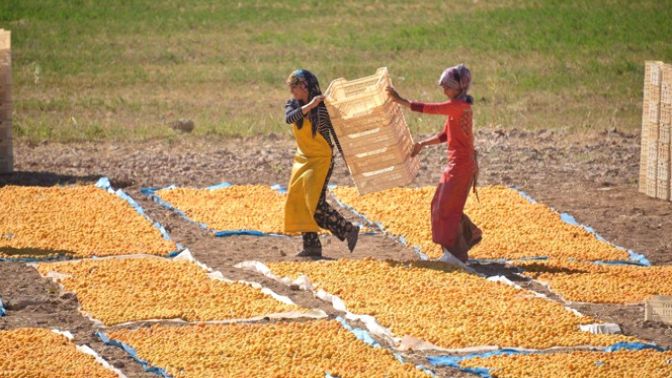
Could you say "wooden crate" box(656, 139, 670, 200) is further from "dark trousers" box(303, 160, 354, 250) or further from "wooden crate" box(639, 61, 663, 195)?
"dark trousers" box(303, 160, 354, 250)

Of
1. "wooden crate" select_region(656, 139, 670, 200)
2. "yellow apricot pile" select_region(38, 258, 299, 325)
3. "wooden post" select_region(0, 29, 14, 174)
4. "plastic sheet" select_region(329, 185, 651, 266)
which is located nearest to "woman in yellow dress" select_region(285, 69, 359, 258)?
"plastic sheet" select_region(329, 185, 651, 266)

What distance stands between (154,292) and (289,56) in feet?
52.4

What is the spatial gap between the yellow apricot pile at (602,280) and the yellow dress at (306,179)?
1.64m

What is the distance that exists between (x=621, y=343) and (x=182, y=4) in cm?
2408

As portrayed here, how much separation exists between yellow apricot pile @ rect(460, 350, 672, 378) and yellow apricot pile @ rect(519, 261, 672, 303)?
4.42 feet

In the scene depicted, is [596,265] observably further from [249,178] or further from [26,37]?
[26,37]

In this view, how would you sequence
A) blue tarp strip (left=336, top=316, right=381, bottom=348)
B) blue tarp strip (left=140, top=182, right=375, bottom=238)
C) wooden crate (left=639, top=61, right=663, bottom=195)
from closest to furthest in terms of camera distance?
1. blue tarp strip (left=336, top=316, right=381, bottom=348)
2. blue tarp strip (left=140, top=182, right=375, bottom=238)
3. wooden crate (left=639, top=61, right=663, bottom=195)

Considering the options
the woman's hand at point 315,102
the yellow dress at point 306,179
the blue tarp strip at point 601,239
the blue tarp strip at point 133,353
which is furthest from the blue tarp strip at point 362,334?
the blue tarp strip at point 601,239

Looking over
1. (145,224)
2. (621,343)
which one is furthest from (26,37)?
(621,343)

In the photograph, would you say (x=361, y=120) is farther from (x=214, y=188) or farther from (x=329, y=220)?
(x=214, y=188)

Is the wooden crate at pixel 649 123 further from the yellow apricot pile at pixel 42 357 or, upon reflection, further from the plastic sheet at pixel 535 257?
the yellow apricot pile at pixel 42 357

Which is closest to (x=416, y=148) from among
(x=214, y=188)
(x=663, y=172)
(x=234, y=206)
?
(x=234, y=206)

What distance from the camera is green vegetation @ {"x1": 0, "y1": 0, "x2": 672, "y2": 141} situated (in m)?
18.4

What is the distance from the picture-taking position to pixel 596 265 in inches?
407
